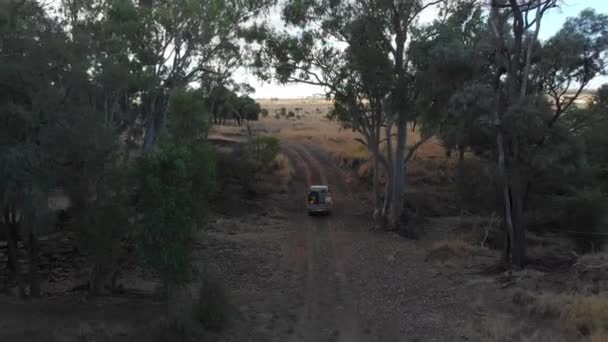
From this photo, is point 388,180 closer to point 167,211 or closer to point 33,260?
point 167,211

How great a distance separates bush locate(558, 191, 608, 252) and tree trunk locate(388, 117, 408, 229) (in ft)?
25.0

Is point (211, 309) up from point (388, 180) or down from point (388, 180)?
down

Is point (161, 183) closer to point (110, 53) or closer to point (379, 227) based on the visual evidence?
point (110, 53)

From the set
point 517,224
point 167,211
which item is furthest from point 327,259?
point 167,211

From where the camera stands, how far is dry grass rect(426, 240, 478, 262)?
21156 millimetres

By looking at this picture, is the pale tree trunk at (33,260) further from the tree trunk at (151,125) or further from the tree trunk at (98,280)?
the tree trunk at (151,125)

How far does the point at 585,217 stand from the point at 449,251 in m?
9.20

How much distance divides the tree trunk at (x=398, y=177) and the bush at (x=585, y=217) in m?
7.62

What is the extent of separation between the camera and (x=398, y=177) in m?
26.8

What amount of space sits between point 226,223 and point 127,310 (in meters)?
14.9

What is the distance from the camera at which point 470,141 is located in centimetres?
2416

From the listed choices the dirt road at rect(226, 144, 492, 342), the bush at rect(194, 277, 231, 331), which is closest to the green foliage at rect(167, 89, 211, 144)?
the bush at rect(194, 277, 231, 331)

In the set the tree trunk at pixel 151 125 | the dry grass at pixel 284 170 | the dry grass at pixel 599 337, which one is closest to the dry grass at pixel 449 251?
the dry grass at pixel 599 337

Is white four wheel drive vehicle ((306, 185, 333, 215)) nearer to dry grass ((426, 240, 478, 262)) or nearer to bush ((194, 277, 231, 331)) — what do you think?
dry grass ((426, 240, 478, 262))
